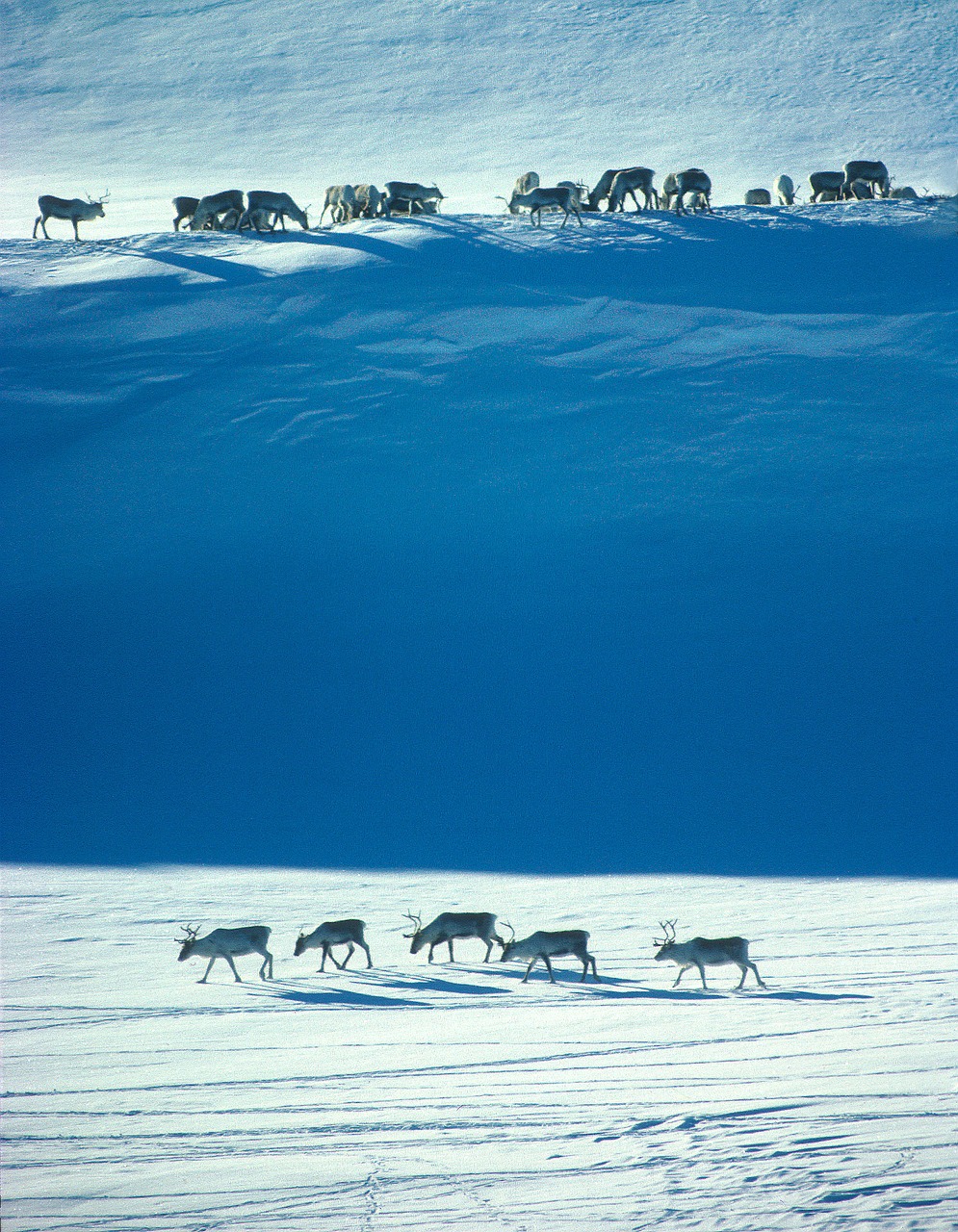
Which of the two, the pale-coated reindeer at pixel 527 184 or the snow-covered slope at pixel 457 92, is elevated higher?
the snow-covered slope at pixel 457 92

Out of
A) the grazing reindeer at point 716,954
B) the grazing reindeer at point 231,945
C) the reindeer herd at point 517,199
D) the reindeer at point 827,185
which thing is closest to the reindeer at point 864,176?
the reindeer herd at point 517,199

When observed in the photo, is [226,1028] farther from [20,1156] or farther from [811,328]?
[811,328]

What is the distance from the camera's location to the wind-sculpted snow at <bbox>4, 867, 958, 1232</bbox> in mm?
4789

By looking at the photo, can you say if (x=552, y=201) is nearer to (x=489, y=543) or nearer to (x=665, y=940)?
(x=489, y=543)

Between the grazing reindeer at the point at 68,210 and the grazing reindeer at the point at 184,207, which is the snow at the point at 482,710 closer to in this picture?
the grazing reindeer at the point at 68,210

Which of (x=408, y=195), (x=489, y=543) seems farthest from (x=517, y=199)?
(x=489, y=543)

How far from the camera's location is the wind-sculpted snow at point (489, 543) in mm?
12648

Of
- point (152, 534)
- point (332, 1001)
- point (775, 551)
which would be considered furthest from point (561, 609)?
point (332, 1001)

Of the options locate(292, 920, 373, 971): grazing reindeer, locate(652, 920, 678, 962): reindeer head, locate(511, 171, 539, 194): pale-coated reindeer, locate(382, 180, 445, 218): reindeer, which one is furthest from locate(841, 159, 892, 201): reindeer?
locate(292, 920, 373, 971): grazing reindeer

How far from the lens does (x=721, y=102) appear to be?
3966 centimetres

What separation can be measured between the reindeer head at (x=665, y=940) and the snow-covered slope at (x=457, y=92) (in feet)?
81.0

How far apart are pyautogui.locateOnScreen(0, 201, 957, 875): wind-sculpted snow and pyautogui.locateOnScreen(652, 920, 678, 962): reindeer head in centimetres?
221

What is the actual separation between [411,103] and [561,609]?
30030 mm

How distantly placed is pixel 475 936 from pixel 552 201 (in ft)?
50.3
